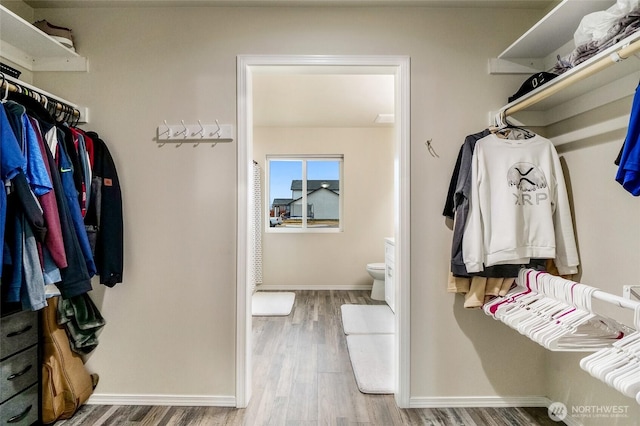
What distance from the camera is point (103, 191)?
6.31 feet

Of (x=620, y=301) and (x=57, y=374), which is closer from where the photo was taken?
(x=620, y=301)

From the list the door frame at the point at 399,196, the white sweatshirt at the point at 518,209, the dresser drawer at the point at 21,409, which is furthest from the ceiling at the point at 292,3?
the dresser drawer at the point at 21,409

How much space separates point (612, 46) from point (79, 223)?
7.99ft

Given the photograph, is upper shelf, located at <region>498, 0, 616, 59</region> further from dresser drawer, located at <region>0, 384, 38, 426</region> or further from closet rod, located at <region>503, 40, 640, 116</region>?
→ dresser drawer, located at <region>0, 384, 38, 426</region>

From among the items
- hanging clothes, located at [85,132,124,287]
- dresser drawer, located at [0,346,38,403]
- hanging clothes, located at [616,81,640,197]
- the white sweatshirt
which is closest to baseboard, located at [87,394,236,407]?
dresser drawer, located at [0,346,38,403]

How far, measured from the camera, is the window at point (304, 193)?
5.22 meters

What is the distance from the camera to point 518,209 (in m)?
1.70

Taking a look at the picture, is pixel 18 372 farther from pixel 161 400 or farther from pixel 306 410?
pixel 306 410

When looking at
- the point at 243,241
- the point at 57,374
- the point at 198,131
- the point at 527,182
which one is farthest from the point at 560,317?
the point at 57,374

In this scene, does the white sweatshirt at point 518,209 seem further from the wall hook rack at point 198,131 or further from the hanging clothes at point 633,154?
the wall hook rack at point 198,131

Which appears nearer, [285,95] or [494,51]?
[494,51]

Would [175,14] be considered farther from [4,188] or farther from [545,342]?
[545,342]

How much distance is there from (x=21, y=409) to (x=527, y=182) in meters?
2.84

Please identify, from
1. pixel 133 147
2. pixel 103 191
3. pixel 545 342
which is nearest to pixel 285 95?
pixel 133 147
